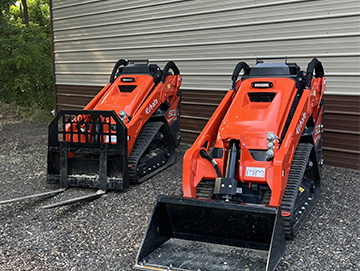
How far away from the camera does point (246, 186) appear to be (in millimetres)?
3777

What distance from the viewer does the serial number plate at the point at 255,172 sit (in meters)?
3.65

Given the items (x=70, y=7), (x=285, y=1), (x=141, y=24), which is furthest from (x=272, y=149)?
(x=70, y=7)

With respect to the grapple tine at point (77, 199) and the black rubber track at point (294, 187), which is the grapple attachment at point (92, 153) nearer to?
the grapple tine at point (77, 199)

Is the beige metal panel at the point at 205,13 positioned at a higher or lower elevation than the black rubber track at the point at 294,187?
higher

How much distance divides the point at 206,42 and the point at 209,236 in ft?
15.5

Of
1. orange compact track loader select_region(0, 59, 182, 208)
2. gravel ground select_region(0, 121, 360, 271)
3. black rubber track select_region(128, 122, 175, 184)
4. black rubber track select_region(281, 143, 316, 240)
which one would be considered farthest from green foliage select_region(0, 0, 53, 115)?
black rubber track select_region(281, 143, 316, 240)

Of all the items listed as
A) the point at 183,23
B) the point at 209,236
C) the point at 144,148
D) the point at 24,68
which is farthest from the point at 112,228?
the point at 24,68

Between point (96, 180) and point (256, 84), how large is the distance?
89.5 inches

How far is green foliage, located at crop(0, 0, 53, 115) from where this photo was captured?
12.5 meters

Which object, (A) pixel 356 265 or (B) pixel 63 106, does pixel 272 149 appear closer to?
(A) pixel 356 265

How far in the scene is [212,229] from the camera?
3.45m

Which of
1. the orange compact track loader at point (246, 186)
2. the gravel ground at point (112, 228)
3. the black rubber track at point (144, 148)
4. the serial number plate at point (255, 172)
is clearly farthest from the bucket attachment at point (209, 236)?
the black rubber track at point (144, 148)

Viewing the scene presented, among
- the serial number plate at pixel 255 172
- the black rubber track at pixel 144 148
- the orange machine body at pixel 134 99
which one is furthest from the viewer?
the orange machine body at pixel 134 99

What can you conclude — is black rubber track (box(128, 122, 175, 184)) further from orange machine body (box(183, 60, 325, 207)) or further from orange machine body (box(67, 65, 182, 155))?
orange machine body (box(183, 60, 325, 207))
